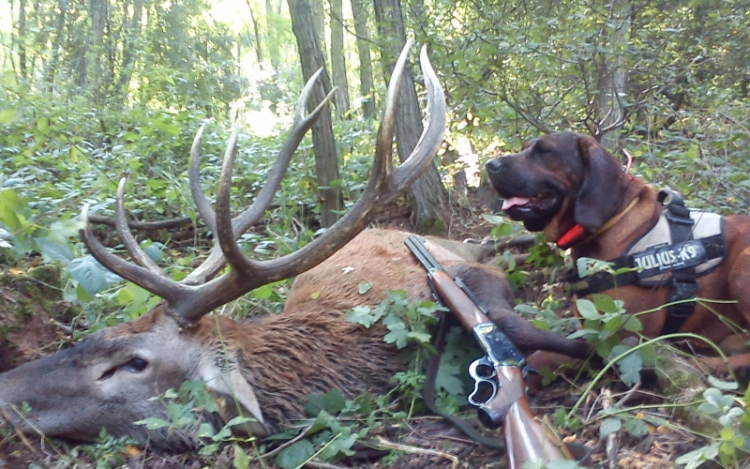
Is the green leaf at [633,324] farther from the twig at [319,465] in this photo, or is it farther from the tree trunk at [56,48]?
the tree trunk at [56,48]

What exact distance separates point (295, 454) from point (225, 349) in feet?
2.26

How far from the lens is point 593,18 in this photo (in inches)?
233

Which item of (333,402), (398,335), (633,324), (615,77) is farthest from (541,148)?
(615,77)

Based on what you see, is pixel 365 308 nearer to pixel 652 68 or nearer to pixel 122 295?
pixel 122 295

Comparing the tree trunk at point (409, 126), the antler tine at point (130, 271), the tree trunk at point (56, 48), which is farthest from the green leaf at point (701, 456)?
the tree trunk at point (56, 48)

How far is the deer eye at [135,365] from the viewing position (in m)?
3.40

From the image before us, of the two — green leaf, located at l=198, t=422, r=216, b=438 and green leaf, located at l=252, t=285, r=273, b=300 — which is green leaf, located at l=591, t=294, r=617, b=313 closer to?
green leaf, located at l=198, t=422, r=216, b=438

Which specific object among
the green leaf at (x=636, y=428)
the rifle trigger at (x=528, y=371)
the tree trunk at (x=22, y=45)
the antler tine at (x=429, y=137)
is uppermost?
the tree trunk at (x=22, y=45)

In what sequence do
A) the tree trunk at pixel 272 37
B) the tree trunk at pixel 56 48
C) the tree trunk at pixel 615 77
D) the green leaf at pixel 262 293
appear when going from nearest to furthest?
the green leaf at pixel 262 293 → the tree trunk at pixel 615 77 → the tree trunk at pixel 56 48 → the tree trunk at pixel 272 37

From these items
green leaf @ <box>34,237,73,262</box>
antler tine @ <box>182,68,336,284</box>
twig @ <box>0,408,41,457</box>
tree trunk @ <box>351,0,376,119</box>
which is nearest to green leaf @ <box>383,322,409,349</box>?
antler tine @ <box>182,68,336,284</box>

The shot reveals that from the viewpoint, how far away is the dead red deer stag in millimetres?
3248

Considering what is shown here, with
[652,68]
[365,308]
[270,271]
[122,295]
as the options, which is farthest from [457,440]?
[652,68]

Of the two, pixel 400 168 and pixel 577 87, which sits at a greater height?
pixel 577 87

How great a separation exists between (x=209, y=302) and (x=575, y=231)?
2.03m
